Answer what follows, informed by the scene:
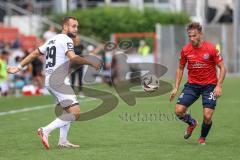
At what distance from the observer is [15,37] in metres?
35.5

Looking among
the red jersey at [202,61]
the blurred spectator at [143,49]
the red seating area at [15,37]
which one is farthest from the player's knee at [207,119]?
the blurred spectator at [143,49]

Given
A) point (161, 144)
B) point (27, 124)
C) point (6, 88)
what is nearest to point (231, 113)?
point (27, 124)

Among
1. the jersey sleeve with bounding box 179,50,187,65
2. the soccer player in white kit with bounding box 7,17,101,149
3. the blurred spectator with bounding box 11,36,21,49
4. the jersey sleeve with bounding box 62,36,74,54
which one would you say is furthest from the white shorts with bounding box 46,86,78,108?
the blurred spectator with bounding box 11,36,21,49

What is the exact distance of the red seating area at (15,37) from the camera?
115ft

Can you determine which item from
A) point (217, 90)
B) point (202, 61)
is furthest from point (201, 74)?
point (217, 90)

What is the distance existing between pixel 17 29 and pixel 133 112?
18703mm

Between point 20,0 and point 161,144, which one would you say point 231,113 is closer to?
point 161,144

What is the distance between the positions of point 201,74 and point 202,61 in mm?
220

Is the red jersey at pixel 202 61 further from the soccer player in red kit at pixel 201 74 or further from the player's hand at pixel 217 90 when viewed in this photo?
the player's hand at pixel 217 90

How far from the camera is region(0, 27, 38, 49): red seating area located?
35094 mm

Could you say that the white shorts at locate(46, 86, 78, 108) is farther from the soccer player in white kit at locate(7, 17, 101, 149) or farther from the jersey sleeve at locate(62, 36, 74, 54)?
the jersey sleeve at locate(62, 36, 74, 54)

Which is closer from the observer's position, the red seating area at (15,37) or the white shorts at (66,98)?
the white shorts at (66,98)

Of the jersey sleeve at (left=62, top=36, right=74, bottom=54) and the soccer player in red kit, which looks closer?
the jersey sleeve at (left=62, top=36, right=74, bottom=54)

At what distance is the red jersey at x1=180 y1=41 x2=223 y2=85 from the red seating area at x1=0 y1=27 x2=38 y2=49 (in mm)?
22722
